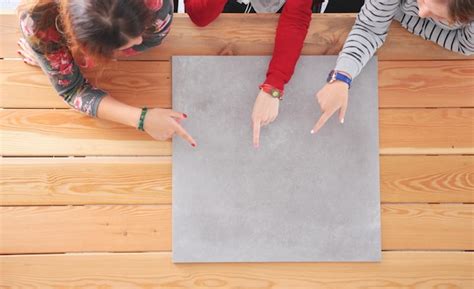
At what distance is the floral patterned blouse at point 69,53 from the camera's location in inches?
41.9

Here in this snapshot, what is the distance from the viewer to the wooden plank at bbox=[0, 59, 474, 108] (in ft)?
4.41

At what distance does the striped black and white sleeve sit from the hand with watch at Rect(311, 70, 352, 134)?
0.07ft

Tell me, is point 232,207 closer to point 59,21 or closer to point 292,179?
point 292,179

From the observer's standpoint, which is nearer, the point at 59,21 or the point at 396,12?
the point at 59,21

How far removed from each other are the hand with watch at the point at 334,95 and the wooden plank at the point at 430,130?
170 mm

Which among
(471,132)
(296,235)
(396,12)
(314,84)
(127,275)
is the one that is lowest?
(127,275)

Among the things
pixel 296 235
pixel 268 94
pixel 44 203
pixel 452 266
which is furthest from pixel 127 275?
pixel 452 266

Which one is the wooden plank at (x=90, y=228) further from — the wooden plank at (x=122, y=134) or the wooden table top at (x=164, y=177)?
the wooden plank at (x=122, y=134)

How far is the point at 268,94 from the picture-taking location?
1.23 m

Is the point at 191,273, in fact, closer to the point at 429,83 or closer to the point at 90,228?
the point at 90,228

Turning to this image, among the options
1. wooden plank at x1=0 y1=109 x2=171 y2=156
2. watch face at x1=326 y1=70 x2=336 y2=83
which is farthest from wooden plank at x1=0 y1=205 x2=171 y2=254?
watch face at x1=326 y1=70 x2=336 y2=83

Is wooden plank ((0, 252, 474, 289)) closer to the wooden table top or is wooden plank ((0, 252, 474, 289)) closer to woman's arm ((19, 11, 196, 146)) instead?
the wooden table top

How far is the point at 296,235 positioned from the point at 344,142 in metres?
0.27

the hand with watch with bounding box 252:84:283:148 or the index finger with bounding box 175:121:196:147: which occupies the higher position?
the hand with watch with bounding box 252:84:283:148
